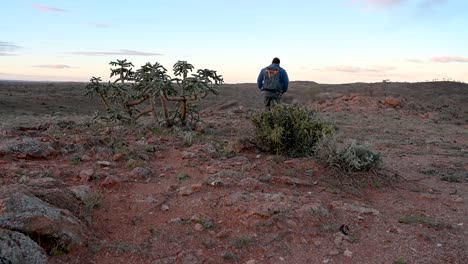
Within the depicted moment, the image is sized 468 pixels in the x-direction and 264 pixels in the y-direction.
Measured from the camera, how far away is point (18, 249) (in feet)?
9.52

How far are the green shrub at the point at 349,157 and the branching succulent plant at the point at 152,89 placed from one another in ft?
8.45

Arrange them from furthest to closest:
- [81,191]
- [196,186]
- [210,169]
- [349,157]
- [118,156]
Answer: [118,156], [349,157], [210,169], [196,186], [81,191]

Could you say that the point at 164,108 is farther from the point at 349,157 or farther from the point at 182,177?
the point at 349,157

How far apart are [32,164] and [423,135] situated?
876cm

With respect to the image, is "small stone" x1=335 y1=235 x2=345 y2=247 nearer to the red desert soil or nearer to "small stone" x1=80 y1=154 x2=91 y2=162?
the red desert soil

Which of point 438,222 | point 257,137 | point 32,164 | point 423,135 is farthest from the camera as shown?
point 423,135

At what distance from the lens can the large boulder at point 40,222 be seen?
324 centimetres

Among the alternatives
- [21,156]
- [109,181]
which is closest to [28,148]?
[21,156]

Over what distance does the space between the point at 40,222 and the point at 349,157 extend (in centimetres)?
354

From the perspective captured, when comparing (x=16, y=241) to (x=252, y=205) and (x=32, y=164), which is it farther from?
(x=32, y=164)

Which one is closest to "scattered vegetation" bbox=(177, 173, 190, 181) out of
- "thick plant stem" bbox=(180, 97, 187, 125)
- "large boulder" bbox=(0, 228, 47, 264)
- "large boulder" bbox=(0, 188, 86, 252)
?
"large boulder" bbox=(0, 188, 86, 252)

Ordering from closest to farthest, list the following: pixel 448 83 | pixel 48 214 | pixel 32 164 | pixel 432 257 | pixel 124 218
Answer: pixel 48 214
pixel 432 257
pixel 124 218
pixel 32 164
pixel 448 83

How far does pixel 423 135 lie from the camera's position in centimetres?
1088

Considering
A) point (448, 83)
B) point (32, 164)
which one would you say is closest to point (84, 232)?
point (32, 164)
